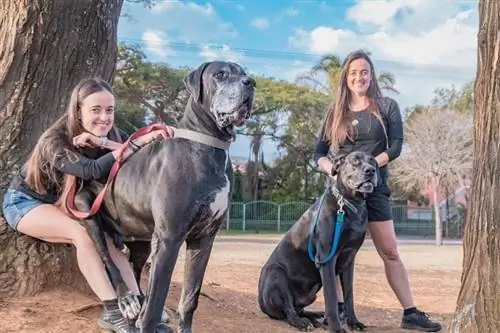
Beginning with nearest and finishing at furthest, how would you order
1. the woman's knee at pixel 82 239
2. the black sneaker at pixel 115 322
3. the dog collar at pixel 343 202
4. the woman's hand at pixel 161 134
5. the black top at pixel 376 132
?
the woman's hand at pixel 161 134 → the black sneaker at pixel 115 322 → the woman's knee at pixel 82 239 → the dog collar at pixel 343 202 → the black top at pixel 376 132

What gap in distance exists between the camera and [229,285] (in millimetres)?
8273

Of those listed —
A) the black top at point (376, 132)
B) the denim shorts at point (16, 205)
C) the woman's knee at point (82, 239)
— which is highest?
the black top at point (376, 132)

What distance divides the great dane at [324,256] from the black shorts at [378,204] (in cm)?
29

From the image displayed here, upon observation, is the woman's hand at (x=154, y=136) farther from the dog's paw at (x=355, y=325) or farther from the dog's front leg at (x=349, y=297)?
the dog's paw at (x=355, y=325)

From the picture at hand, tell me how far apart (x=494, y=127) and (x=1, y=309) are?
137 inches

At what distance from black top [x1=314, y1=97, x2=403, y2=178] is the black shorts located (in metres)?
0.16

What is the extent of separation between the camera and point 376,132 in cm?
569

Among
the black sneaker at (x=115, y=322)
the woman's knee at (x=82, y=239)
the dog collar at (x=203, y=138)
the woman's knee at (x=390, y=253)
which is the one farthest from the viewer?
the woman's knee at (x=390, y=253)

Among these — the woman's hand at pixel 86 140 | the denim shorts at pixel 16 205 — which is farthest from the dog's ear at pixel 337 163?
the denim shorts at pixel 16 205

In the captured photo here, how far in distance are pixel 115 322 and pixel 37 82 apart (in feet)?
6.87

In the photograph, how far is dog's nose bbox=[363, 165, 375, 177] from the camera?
5229 millimetres

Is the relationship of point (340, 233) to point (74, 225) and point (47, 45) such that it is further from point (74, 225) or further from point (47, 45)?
point (47, 45)

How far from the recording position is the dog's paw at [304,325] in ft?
18.1

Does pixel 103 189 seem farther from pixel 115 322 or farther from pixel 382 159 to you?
pixel 382 159
